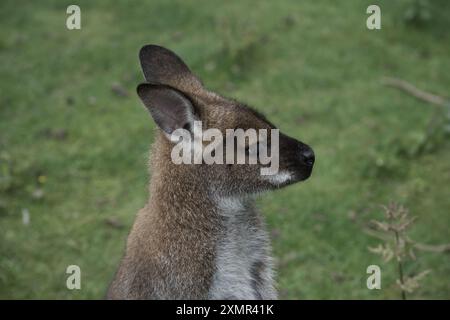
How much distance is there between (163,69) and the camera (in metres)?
4.23

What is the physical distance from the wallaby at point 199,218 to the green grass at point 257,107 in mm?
1618

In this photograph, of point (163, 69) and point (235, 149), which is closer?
point (235, 149)

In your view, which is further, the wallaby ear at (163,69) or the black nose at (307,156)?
the wallaby ear at (163,69)

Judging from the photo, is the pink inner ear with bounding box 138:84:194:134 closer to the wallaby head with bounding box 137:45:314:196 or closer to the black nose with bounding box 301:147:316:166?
the wallaby head with bounding box 137:45:314:196

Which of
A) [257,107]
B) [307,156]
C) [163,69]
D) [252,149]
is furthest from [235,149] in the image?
[257,107]

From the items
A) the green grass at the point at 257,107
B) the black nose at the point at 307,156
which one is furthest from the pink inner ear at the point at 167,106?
the green grass at the point at 257,107

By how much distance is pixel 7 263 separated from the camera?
5754mm

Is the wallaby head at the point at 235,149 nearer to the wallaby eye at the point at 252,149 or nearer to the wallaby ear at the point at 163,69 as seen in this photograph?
the wallaby eye at the point at 252,149

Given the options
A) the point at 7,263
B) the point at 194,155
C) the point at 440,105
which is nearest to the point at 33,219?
the point at 7,263

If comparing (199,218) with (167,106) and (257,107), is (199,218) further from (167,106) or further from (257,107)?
(257,107)

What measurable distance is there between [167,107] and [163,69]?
622 millimetres

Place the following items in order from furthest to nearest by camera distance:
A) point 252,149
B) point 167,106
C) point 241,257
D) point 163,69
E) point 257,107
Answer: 1. point 257,107
2. point 163,69
3. point 241,257
4. point 252,149
5. point 167,106

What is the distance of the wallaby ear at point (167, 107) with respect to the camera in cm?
355
